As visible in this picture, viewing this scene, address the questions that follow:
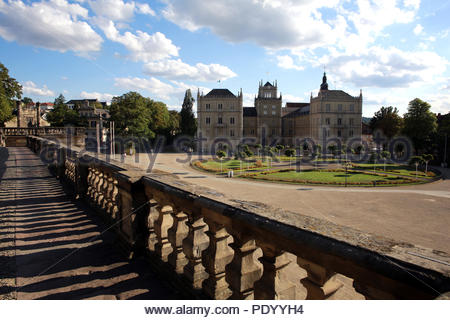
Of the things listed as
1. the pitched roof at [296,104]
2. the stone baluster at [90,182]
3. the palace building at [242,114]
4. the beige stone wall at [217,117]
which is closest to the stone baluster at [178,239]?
the stone baluster at [90,182]

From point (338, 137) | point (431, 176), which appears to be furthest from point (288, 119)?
point (431, 176)

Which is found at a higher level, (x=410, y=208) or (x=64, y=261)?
(x=64, y=261)

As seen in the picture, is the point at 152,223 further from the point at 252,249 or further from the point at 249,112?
the point at 249,112

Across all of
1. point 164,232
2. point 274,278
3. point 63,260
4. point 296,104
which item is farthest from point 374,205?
point 296,104

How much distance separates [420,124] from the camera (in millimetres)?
53375

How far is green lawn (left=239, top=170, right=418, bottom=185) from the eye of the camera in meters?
28.0

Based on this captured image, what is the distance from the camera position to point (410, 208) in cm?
1875

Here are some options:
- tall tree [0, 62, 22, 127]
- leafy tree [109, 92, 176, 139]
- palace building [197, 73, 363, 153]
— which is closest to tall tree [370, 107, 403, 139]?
palace building [197, 73, 363, 153]

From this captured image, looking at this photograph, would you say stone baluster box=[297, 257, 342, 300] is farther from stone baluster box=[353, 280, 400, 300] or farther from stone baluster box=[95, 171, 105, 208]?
stone baluster box=[95, 171, 105, 208]

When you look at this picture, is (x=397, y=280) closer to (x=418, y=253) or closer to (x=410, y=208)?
(x=418, y=253)

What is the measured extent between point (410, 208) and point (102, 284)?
67.6ft

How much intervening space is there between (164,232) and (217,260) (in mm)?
1200

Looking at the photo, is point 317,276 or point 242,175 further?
point 242,175

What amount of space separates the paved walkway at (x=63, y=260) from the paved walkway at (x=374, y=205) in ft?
20.3
